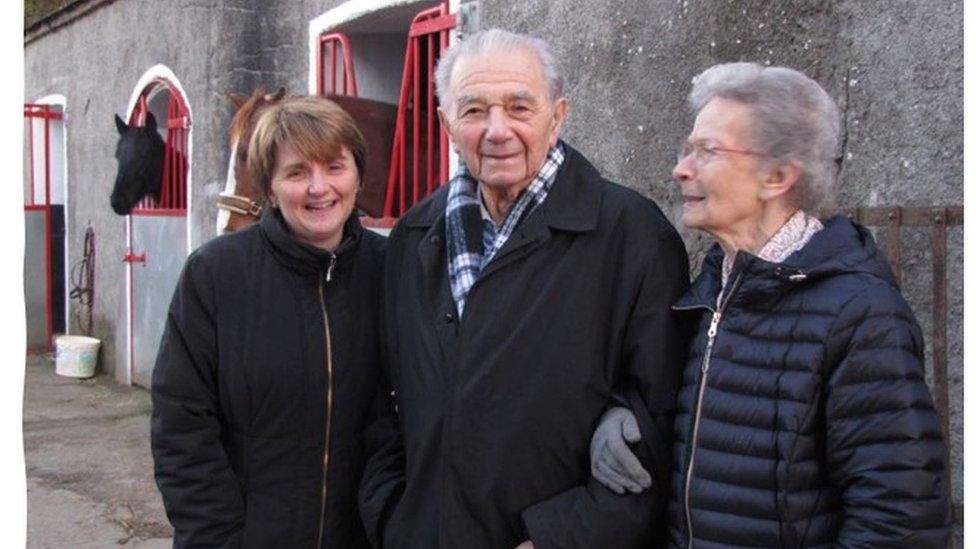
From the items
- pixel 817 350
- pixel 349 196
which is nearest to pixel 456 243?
pixel 349 196

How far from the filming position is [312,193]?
217cm

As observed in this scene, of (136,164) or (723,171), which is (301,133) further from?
(136,164)

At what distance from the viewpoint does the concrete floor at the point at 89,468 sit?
4.91m

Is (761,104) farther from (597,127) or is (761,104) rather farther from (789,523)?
(597,127)

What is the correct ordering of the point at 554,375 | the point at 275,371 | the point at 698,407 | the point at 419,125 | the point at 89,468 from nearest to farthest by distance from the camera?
the point at 698,407 < the point at 554,375 < the point at 275,371 < the point at 419,125 < the point at 89,468

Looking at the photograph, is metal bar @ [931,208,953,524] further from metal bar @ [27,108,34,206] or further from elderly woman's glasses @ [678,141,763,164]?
metal bar @ [27,108,34,206]

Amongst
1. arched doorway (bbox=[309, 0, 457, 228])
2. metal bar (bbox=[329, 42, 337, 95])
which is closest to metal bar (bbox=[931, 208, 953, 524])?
arched doorway (bbox=[309, 0, 457, 228])

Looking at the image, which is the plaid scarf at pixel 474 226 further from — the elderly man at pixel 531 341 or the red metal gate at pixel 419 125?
the red metal gate at pixel 419 125

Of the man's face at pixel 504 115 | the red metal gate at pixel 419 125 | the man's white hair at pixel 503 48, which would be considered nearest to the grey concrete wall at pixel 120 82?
the red metal gate at pixel 419 125

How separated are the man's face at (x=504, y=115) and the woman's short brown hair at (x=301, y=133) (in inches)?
13.1

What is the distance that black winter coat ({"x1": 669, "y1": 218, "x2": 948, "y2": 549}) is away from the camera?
1522mm

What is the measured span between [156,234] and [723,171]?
7.06 meters

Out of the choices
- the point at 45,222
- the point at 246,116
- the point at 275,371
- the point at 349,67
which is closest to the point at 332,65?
the point at 349,67

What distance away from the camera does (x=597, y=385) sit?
1.87 m
